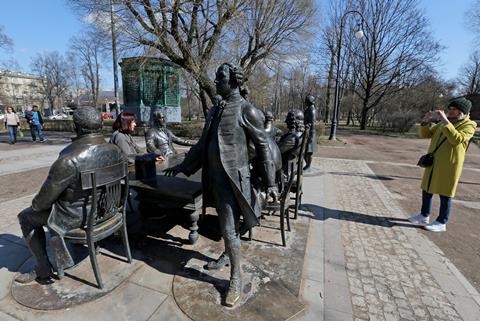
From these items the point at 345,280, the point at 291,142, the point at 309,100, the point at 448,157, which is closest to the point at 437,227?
the point at 448,157

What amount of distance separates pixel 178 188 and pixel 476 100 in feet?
176

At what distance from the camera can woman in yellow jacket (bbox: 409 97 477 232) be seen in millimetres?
3496

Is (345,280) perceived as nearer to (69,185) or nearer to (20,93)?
(69,185)

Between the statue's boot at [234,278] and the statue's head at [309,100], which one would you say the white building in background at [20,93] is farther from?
the statue's boot at [234,278]

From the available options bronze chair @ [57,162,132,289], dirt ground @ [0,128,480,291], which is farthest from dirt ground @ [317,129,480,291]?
bronze chair @ [57,162,132,289]

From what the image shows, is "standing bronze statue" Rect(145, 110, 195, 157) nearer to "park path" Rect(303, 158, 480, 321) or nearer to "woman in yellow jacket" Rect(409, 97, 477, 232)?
"park path" Rect(303, 158, 480, 321)

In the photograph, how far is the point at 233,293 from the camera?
2.28 meters

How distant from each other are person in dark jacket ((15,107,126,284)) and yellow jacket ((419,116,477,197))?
4278mm

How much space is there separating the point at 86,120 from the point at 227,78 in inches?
47.8

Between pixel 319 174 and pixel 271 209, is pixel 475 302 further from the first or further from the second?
pixel 319 174

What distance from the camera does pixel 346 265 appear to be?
2.97 m

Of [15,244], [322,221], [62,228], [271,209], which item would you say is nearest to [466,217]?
[322,221]

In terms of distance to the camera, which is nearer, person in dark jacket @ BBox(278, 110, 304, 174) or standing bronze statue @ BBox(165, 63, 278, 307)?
standing bronze statue @ BBox(165, 63, 278, 307)

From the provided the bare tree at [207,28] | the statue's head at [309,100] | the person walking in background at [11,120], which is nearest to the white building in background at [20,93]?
the person walking in background at [11,120]
